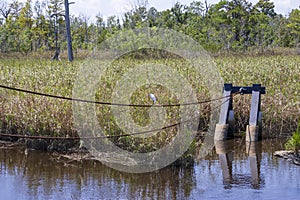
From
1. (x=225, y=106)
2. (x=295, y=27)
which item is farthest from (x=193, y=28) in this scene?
(x=225, y=106)

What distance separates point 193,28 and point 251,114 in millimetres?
16879

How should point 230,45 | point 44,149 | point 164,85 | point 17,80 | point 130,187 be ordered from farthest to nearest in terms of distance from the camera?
point 230,45 → point 17,80 → point 164,85 → point 44,149 → point 130,187

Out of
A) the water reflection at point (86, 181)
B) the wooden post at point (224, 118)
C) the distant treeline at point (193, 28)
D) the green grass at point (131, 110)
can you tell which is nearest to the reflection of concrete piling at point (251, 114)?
the wooden post at point (224, 118)

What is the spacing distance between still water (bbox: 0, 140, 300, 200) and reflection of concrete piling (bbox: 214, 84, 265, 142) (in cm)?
47

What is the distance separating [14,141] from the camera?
729 centimetres

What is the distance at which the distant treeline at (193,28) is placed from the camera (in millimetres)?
23797

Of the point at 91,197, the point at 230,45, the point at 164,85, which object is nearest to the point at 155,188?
the point at 91,197

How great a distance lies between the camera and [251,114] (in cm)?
698

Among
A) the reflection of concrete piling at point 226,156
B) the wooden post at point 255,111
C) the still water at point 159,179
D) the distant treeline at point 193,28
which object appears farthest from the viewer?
the distant treeline at point 193,28

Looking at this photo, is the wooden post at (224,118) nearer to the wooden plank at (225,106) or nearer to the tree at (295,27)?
the wooden plank at (225,106)

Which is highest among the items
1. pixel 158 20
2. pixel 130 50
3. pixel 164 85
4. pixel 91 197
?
pixel 158 20

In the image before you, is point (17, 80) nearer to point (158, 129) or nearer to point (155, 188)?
point (158, 129)

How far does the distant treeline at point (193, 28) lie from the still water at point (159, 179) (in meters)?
15.9

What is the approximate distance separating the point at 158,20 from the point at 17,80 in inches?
633
